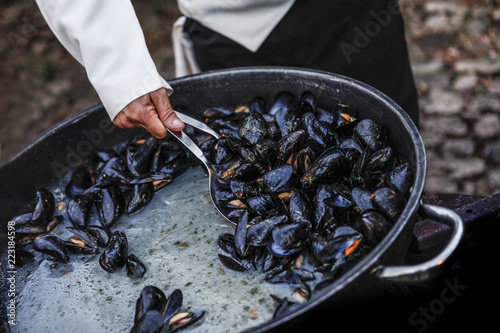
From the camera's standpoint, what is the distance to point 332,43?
6.36 feet

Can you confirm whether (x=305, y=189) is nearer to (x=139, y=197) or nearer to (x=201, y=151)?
(x=201, y=151)

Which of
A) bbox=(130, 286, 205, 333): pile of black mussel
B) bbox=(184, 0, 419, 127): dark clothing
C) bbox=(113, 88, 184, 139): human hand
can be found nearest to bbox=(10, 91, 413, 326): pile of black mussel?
bbox=(130, 286, 205, 333): pile of black mussel

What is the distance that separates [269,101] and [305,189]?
51 centimetres

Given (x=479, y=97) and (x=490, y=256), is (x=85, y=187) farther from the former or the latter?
(x=479, y=97)

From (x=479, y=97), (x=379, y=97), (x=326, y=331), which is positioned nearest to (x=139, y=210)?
(x=326, y=331)

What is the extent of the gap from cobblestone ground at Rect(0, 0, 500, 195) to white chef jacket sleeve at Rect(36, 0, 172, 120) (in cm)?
196

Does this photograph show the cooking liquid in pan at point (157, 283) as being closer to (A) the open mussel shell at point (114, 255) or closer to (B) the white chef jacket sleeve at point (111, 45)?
(A) the open mussel shell at point (114, 255)

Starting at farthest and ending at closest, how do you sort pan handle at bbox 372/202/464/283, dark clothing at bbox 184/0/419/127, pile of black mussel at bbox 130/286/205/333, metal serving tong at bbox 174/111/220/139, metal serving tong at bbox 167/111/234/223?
dark clothing at bbox 184/0/419/127, metal serving tong at bbox 174/111/220/139, metal serving tong at bbox 167/111/234/223, pile of black mussel at bbox 130/286/205/333, pan handle at bbox 372/202/464/283

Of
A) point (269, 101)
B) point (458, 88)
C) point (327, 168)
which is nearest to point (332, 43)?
point (269, 101)

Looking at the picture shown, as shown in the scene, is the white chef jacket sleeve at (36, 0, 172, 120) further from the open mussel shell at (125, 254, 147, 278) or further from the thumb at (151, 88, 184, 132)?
the open mussel shell at (125, 254, 147, 278)

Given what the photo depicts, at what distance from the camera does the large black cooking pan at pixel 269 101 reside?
37.2 inches

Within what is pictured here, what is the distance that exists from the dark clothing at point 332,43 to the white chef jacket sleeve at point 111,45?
21.0 inches

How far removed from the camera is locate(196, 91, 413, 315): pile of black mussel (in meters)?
1.07

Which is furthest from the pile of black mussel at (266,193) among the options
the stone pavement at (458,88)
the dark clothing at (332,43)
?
the stone pavement at (458,88)
